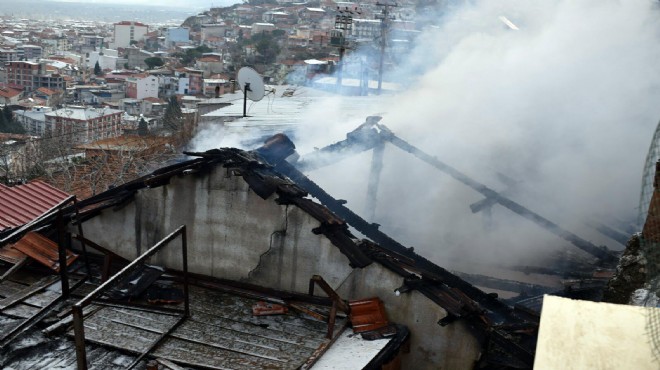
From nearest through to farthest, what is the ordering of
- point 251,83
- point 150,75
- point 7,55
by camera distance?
point 251,83 → point 150,75 → point 7,55

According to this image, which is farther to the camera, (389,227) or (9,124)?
(9,124)

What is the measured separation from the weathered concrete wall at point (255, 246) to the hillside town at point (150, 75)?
1084cm

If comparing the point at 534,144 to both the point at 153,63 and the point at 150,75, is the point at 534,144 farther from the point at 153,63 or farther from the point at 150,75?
the point at 153,63

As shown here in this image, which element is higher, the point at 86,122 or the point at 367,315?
the point at 367,315

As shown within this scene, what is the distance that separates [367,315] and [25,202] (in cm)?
512

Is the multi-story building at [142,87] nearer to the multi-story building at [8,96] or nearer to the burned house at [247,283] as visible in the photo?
the multi-story building at [8,96]

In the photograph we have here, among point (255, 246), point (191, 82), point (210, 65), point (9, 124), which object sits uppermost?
point (255, 246)

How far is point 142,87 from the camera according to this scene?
69.5m

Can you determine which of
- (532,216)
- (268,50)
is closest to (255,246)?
(532,216)

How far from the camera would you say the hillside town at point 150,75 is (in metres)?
24.9

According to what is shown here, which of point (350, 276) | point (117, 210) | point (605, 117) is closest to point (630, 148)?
point (605, 117)

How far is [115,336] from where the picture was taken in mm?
5953

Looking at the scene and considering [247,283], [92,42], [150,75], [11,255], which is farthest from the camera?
[92,42]

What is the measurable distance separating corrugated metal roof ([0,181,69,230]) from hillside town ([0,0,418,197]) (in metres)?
8.40
